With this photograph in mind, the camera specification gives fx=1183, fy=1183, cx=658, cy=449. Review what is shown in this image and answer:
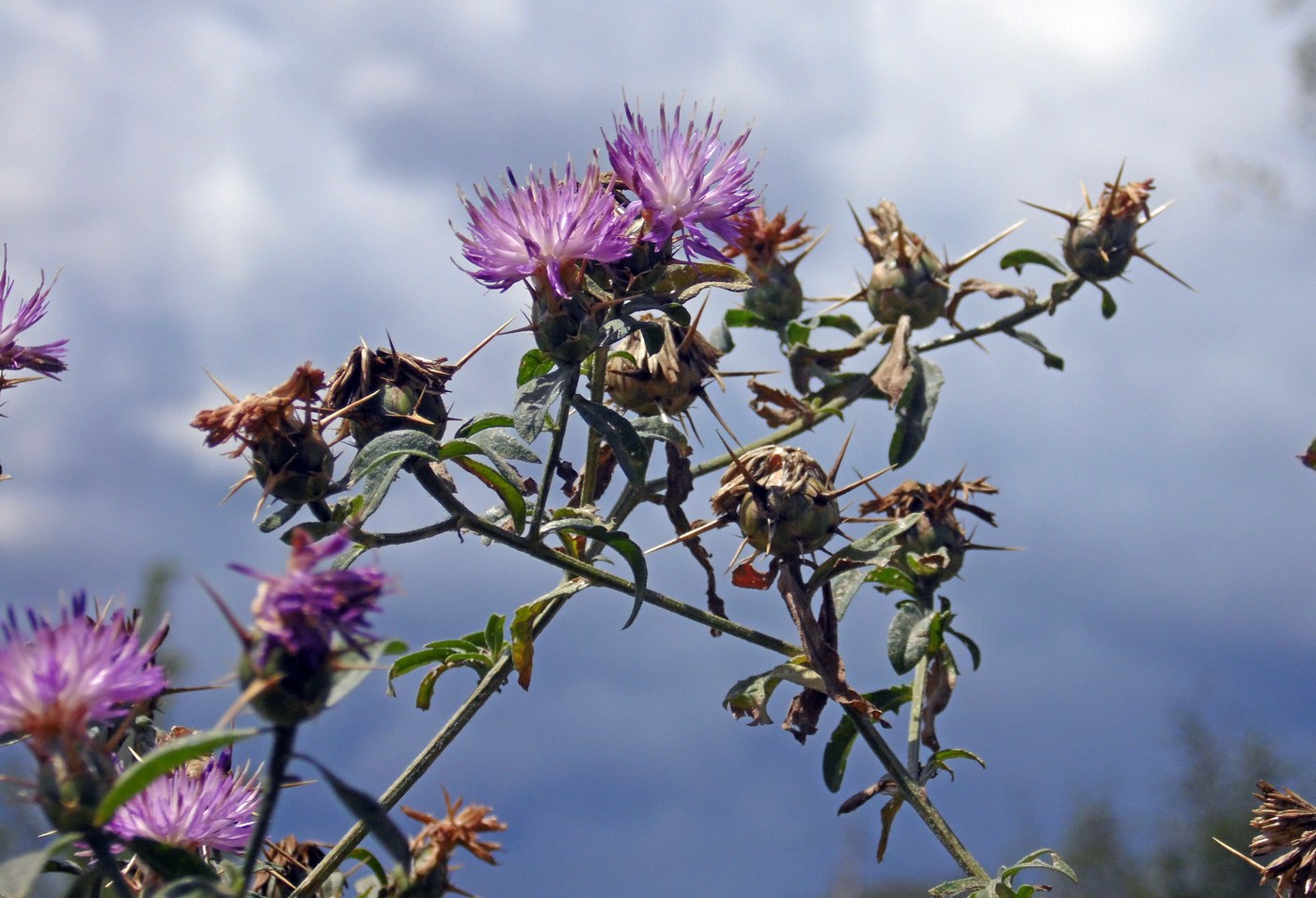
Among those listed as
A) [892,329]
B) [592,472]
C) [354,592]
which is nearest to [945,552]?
[892,329]

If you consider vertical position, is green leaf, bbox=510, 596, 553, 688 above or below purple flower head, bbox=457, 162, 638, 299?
below

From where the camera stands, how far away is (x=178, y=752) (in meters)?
1.15

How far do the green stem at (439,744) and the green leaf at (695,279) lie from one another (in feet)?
2.37

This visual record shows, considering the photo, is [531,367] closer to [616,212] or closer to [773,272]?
[616,212]

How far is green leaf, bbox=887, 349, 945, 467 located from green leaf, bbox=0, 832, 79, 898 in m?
2.38

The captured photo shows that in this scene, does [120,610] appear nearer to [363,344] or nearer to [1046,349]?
[363,344]

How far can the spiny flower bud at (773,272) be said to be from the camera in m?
3.85

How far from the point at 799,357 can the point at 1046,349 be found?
0.80 metres

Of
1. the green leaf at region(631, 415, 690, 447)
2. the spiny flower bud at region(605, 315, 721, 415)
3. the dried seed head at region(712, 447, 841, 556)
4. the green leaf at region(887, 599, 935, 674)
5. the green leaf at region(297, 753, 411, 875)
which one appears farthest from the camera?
the green leaf at region(887, 599, 935, 674)

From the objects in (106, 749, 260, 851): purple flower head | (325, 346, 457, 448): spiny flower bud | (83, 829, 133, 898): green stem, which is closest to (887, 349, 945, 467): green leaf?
(325, 346, 457, 448): spiny flower bud

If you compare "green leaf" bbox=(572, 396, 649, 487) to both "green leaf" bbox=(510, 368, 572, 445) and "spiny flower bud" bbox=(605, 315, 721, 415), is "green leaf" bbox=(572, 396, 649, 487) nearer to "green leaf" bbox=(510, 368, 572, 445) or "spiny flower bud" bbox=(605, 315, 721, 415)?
"green leaf" bbox=(510, 368, 572, 445)

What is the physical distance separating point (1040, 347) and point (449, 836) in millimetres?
2377

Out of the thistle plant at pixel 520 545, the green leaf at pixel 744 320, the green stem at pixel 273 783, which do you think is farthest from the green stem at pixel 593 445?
the green stem at pixel 273 783

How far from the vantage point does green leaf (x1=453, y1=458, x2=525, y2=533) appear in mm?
2523
